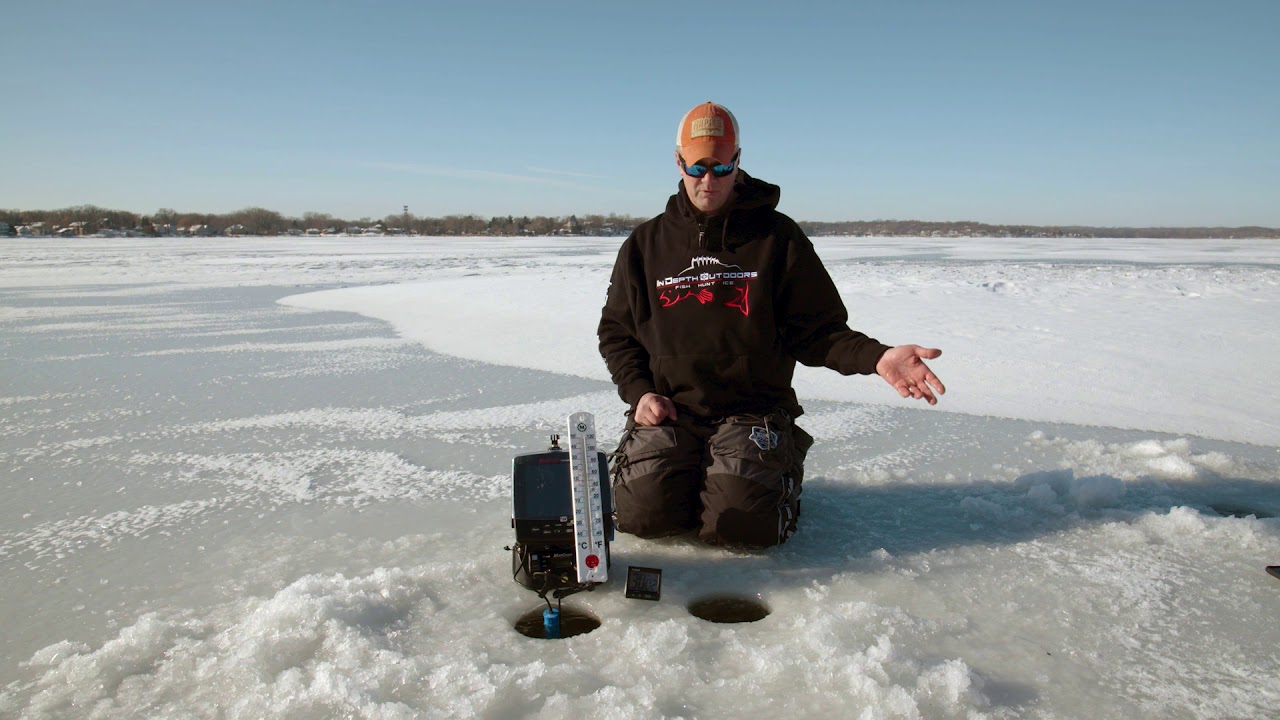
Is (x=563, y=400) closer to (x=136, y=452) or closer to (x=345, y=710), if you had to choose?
(x=136, y=452)

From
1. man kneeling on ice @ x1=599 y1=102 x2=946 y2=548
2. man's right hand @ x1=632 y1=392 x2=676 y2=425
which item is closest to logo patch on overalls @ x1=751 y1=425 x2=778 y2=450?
man kneeling on ice @ x1=599 y1=102 x2=946 y2=548

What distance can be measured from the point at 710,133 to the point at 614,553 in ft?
4.36

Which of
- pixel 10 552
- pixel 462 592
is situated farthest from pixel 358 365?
pixel 462 592

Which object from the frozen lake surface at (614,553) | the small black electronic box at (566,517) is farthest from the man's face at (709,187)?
the frozen lake surface at (614,553)

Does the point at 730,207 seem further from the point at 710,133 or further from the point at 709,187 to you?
the point at 710,133

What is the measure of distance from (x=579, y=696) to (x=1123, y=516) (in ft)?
6.59

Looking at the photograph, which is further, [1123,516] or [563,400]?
[563,400]

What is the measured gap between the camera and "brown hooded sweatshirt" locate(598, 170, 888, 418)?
2.44m

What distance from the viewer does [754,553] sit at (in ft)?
7.58

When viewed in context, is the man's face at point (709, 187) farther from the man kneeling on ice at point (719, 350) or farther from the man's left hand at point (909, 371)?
the man's left hand at point (909, 371)

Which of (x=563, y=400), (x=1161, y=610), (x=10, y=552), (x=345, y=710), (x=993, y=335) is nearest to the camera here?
Answer: (x=345, y=710)

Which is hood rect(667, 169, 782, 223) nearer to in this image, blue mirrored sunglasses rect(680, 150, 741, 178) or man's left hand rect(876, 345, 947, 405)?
blue mirrored sunglasses rect(680, 150, 741, 178)

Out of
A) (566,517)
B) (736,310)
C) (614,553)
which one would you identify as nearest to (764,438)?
(736,310)

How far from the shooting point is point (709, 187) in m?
2.40
